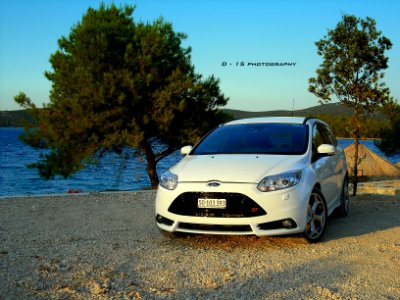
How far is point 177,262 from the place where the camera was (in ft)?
17.9

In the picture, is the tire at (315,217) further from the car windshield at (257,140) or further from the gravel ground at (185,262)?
the car windshield at (257,140)

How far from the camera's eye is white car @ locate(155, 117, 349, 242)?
5.87m

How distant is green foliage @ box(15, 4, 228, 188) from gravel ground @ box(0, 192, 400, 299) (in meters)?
11.0

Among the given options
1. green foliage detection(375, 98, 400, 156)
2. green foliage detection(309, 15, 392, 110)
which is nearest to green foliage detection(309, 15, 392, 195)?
green foliage detection(309, 15, 392, 110)

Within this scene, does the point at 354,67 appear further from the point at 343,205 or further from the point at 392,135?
the point at 392,135

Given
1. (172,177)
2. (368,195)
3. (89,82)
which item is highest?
(89,82)

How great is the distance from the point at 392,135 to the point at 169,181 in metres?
26.8

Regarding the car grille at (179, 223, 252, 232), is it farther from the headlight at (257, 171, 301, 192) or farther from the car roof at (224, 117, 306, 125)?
the car roof at (224, 117, 306, 125)

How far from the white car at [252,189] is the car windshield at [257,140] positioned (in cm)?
1

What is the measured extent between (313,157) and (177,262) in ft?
8.15

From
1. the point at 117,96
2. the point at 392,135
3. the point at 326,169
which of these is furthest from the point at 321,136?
the point at 392,135

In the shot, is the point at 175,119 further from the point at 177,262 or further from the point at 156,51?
the point at 177,262

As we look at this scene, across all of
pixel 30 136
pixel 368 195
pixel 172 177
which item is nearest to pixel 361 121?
pixel 368 195

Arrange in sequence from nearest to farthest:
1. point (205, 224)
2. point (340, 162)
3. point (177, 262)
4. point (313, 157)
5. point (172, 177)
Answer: point (177, 262) < point (205, 224) < point (172, 177) < point (313, 157) < point (340, 162)
